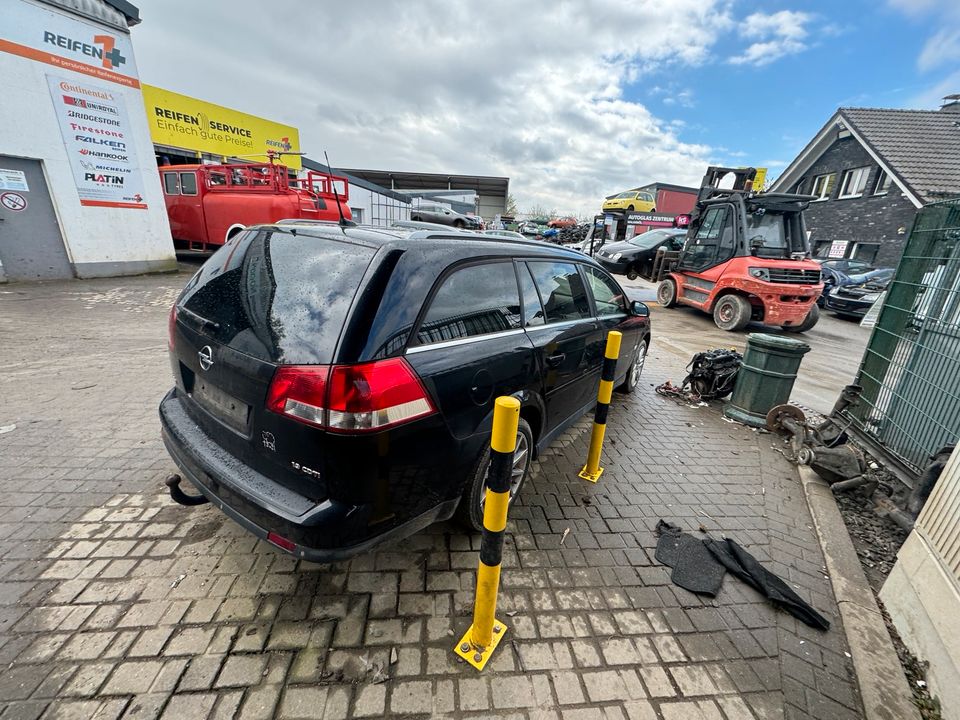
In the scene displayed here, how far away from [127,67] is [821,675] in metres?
14.4

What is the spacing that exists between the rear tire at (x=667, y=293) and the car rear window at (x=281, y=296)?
1153 cm

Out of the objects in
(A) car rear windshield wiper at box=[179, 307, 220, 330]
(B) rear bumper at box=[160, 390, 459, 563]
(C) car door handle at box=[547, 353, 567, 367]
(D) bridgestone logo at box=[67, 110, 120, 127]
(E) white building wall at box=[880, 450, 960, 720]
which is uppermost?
(D) bridgestone logo at box=[67, 110, 120, 127]

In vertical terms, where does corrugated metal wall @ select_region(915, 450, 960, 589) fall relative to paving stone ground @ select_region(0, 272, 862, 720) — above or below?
above

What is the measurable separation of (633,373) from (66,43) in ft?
41.1

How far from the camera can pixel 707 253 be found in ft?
33.1

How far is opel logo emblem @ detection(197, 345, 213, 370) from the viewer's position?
2.03 metres

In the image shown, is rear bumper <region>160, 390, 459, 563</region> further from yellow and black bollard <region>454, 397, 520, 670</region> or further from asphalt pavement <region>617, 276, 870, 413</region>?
asphalt pavement <region>617, 276, 870, 413</region>

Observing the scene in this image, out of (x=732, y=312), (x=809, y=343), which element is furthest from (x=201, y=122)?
(x=809, y=343)

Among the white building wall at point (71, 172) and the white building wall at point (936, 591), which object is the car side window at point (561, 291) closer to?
the white building wall at point (936, 591)

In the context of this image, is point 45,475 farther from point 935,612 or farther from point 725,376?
point 725,376

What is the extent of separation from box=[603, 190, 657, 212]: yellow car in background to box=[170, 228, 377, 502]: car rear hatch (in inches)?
1218

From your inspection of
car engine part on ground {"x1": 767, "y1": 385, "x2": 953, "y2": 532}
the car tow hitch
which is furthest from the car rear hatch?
car engine part on ground {"x1": 767, "y1": 385, "x2": 953, "y2": 532}

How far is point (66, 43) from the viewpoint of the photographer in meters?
8.29

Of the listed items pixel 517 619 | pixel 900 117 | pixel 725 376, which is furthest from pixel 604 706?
pixel 900 117
